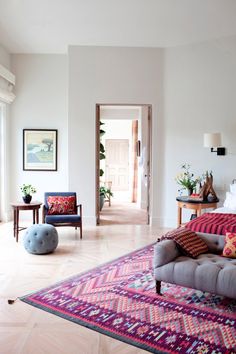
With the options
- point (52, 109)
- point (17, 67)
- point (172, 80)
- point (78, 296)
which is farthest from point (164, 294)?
point (17, 67)

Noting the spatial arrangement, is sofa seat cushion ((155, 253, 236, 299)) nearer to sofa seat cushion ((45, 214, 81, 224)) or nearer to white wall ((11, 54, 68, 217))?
sofa seat cushion ((45, 214, 81, 224))

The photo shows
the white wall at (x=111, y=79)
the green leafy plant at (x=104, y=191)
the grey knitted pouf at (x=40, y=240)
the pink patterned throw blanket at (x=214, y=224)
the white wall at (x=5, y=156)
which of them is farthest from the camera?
the green leafy plant at (x=104, y=191)

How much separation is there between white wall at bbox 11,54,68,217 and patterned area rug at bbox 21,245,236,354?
397cm

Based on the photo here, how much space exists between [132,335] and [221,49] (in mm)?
5449

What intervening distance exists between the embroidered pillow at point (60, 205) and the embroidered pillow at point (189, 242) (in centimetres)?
271

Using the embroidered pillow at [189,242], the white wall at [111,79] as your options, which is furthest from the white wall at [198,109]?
the embroidered pillow at [189,242]

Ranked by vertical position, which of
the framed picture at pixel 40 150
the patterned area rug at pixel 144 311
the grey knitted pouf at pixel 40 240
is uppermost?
the framed picture at pixel 40 150

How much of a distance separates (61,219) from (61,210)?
0.33 meters

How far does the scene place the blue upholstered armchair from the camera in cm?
598

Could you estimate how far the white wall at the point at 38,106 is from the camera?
777 centimetres

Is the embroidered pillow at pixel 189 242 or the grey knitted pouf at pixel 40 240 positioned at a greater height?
the embroidered pillow at pixel 189 242

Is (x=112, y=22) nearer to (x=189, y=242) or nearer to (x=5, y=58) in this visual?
(x=5, y=58)

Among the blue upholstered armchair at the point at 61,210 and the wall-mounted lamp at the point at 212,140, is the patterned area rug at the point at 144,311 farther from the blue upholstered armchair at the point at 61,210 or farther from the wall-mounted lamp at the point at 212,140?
the wall-mounted lamp at the point at 212,140

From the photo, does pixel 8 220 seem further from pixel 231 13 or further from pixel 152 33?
pixel 231 13
